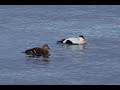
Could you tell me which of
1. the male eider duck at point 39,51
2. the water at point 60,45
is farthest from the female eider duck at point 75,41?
the male eider duck at point 39,51

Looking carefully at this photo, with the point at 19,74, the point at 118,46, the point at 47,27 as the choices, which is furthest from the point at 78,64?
the point at 47,27

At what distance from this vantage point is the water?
16016 mm

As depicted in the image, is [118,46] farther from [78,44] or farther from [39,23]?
[39,23]

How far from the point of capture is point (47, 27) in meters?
25.5

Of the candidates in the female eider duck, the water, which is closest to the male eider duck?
the water

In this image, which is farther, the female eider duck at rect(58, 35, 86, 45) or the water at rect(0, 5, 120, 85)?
the female eider duck at rect(58, 35, 86, 45)

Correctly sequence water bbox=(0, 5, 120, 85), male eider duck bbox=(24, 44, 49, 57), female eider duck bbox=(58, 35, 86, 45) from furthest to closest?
female eider duck bbox=(58, 35, 86, 45), male eider duck bbox=(24, 44, 49, 57), water bbox=(0, 5, 120, 85)

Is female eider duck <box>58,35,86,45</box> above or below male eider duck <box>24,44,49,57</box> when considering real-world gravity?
above

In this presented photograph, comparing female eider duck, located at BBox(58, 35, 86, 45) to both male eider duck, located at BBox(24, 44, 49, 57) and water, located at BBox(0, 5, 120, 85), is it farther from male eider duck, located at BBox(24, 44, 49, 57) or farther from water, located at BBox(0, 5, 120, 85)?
male eider duck, located at BBox(24, 44, 49, 57)

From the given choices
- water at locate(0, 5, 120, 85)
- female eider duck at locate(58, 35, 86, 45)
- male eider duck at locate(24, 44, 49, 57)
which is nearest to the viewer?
water at locate(0, 5, 120, 85)

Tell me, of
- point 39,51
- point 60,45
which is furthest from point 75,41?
point 39,51

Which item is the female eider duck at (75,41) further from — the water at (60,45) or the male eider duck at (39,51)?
the male eider duck at (39,51)

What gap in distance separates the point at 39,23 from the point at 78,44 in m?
4.01

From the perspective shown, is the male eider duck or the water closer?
the water
